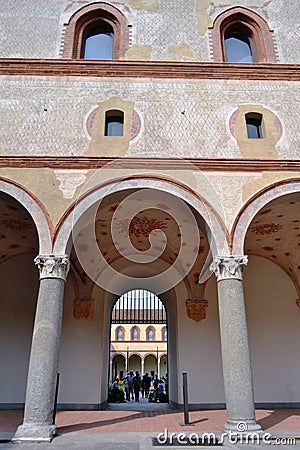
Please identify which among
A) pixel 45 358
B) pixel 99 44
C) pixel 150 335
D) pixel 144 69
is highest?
pixel 99 44

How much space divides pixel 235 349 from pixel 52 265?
3679 millimetres

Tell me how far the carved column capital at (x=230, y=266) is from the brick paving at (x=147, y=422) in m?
2.78

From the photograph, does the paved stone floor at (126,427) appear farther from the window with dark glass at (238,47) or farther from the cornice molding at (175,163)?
the window with dark glass at (238,47)

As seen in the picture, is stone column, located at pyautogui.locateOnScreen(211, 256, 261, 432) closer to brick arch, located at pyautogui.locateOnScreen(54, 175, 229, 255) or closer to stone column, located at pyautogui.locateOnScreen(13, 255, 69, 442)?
brick arch, located at pyautogui.locateOnScreen(54, 175, 229, 255)

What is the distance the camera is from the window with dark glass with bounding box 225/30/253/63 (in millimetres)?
10742

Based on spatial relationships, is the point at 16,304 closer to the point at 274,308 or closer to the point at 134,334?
the point at 274,308

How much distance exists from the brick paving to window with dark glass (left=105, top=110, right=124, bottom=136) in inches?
243

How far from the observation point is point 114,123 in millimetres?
9172

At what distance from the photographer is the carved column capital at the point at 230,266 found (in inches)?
291

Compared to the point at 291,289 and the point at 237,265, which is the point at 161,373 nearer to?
the point at 291,289

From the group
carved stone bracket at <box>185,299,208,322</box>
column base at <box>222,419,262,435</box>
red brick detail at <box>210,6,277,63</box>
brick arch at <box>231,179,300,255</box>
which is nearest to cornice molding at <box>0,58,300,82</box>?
red brick detail at <box>210,6,277,63</box>

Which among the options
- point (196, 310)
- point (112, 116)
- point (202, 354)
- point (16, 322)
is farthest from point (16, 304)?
point (112, 116)

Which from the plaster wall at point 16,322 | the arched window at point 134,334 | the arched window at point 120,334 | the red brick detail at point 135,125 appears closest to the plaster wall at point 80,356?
the plaster wall at point 16,322

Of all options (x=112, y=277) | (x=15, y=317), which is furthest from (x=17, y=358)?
(x=112, y=277)
